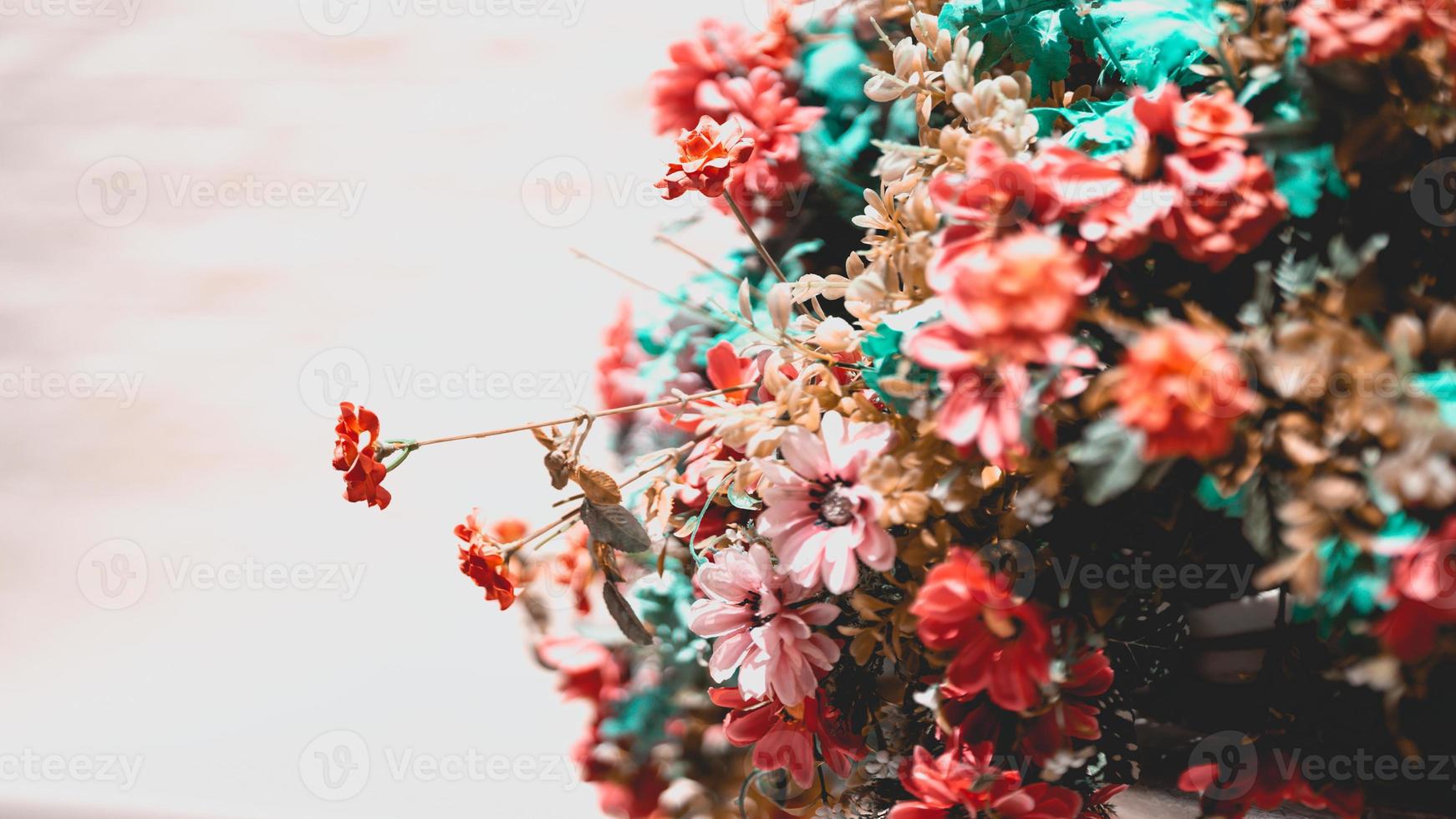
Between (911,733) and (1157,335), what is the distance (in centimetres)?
27

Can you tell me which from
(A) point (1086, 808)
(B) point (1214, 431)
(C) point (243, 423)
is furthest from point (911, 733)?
(C) point (243, 423)

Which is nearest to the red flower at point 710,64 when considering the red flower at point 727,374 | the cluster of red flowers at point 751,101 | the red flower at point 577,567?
the cluster of red flowers at point 751,101

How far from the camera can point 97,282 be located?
1395 mm

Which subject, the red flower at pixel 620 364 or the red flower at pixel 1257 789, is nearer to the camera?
the red flower at pixel 1257 789

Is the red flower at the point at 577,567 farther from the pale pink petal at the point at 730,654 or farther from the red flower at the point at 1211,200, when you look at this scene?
the red flower at the point at 1211,200

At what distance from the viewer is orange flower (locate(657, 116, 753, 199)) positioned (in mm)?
536

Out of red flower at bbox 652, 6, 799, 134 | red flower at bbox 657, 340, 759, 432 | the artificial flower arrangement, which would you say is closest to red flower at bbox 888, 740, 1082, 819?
the artificial flower arrangement

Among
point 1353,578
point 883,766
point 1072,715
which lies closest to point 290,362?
point 883,766

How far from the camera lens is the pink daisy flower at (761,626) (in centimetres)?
48

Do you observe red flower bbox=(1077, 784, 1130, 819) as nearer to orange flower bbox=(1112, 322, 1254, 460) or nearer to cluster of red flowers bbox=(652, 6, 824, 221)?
orange flower bbox=(1112, 322, 1254, 460)

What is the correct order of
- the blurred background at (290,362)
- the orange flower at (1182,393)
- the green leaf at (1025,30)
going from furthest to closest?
the blurred background at (290,362)
the green leaf at (1025,30)
the orange flower at (1182,393)

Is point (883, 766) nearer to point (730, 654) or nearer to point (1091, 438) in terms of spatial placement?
point (730, 654)

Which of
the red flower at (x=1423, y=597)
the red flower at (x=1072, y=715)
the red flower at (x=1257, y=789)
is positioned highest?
the red flower at (x=1423, y=597)

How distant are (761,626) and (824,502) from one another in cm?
8
